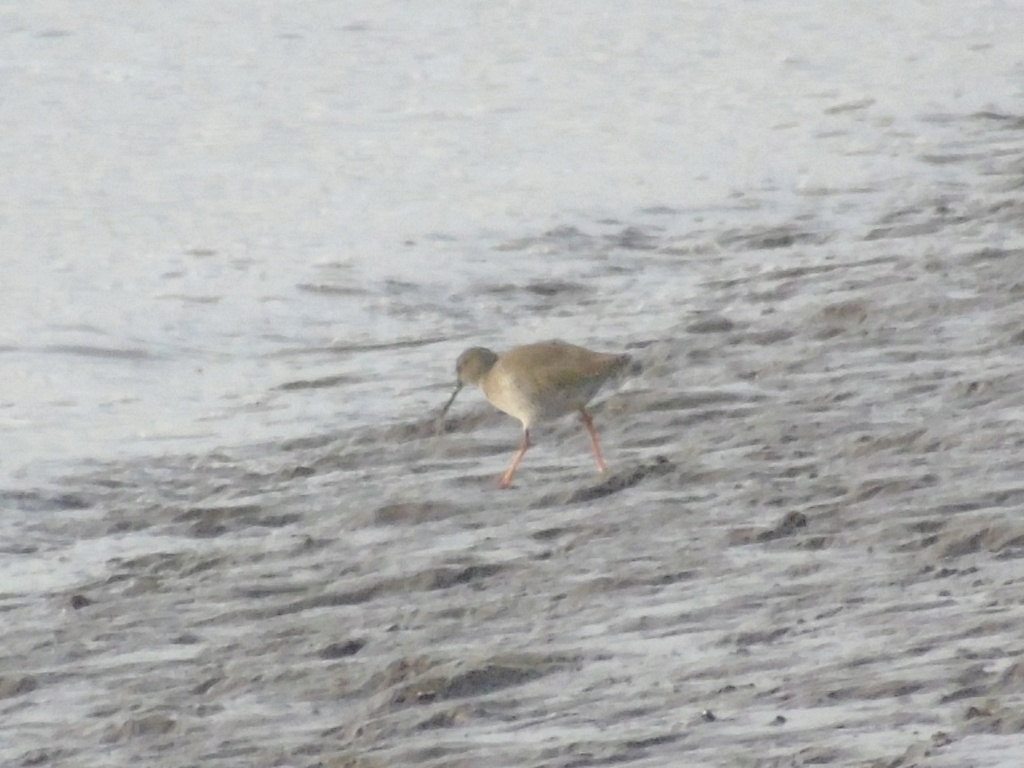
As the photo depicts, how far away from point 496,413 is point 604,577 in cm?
235

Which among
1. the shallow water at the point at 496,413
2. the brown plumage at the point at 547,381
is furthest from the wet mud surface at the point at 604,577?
the brown plumage at the point at 547,381

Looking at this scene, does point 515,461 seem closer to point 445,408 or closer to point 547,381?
point 547,381

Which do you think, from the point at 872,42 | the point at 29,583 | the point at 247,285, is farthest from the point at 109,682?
the point at 872,42

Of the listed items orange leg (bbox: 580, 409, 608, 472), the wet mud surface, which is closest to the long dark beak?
the wet mud surface

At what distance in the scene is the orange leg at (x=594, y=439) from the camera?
720cm

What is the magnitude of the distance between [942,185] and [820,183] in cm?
71

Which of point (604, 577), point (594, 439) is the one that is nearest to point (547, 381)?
point (594, 439)

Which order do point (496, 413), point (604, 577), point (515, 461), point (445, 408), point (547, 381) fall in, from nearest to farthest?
point (604, 577) < point (515, 461) < point (547, 381) < point (445, 408) < point (496, 413)

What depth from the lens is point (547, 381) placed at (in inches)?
297

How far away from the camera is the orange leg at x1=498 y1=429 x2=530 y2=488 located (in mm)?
7133

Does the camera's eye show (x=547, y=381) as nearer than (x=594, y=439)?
No

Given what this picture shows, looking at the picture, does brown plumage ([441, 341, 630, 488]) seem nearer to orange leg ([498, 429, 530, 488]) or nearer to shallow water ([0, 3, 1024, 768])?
orange leg ([498, 429, 530, 488])

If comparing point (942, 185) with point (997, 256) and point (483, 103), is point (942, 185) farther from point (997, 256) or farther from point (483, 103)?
point (483, 103)

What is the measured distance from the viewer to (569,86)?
14812mm
